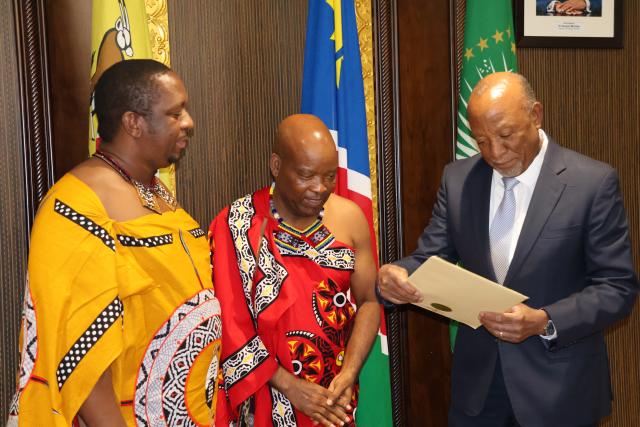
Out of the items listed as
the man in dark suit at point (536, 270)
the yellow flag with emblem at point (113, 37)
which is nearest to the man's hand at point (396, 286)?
the man in dark suit at point (536, 270)

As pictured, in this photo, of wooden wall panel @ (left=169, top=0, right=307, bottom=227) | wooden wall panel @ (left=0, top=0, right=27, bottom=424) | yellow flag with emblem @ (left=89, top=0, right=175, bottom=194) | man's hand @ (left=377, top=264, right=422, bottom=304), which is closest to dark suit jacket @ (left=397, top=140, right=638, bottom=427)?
man's hand @ (left=377, top=264, right=422, bottom=304)

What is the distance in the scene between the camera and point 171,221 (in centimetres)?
189

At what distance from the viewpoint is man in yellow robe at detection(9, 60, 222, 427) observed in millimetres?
1623

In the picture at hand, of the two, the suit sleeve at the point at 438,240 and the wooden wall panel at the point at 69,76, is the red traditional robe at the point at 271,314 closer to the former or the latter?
the suit sleeve at the point at 438,240

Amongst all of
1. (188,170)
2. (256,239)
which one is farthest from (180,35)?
(256,239)

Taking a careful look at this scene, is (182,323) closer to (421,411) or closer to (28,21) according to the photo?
(28,21)

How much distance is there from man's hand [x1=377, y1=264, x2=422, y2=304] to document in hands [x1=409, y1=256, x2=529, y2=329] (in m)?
0.04

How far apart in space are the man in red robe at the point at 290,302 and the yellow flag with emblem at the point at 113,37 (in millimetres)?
717

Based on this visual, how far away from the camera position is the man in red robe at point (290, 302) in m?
2.12

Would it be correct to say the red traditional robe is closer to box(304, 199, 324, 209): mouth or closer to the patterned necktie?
box(304, 199, 324, 209): mouth

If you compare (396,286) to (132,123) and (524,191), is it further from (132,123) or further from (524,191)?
(132,123)

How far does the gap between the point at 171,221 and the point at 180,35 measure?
4.28 feet

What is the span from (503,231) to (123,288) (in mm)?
1191

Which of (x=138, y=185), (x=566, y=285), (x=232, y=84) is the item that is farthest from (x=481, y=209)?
(x=232, y=84)
